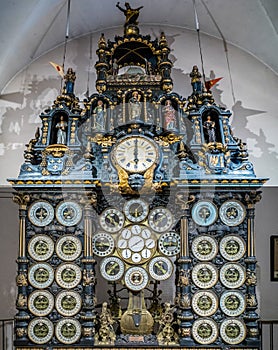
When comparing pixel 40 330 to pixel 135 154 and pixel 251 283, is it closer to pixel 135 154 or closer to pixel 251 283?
pixel 135 154

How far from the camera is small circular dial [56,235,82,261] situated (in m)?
7.42

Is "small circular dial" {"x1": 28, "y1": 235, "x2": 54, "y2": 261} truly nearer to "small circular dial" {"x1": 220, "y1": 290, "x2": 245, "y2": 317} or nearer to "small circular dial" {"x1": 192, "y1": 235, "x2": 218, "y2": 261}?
"small circular dial" {"x1": 192, "y1": 235, "x2": 218, "y2": 261}

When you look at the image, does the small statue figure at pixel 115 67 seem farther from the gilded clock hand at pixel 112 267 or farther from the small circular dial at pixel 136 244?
the gilded clock hand at pixel 112 267

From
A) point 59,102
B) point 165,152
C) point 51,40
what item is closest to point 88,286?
point 165,152

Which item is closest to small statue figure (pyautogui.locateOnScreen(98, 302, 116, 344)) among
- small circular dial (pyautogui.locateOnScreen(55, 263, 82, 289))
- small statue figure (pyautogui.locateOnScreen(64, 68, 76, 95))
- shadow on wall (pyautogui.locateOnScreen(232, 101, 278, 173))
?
small circular dial (pyautogui.locateOnScreen(55, 263, 82, 289))

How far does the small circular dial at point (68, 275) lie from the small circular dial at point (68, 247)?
0.17 metres

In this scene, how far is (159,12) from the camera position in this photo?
938 cm

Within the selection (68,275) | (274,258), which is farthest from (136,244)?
(274,258)

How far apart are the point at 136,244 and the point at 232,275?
5.61ft

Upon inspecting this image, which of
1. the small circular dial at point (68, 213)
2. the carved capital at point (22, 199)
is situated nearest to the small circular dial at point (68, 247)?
the small circular dial at point (68, 213)

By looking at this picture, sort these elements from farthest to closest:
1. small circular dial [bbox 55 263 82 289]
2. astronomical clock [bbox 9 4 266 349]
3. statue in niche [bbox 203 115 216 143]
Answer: statue in niche [bbox 203 115 216 143]
small circular dial [bbox 55 263 82 289]
astronomical clock [bbox 9 4 266 349]

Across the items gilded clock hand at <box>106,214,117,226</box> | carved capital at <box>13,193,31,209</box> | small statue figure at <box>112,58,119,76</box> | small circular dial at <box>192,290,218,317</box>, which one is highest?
small statue figure at <box>112,58,119,76</box>

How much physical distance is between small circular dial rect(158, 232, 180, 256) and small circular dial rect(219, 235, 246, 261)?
748mm

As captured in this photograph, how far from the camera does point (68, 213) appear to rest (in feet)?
24.6
